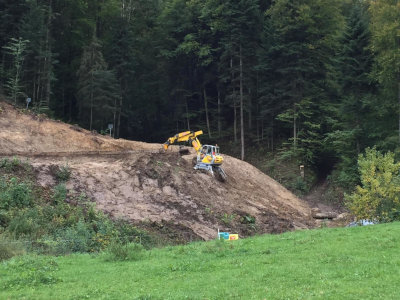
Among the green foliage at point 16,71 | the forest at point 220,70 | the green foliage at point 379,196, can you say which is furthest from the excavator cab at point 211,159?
the green foliage at point 16,71

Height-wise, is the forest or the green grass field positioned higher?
the forest

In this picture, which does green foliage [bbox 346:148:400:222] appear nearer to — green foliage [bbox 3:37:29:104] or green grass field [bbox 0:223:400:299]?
green grass field [bbox 0:223:400:299]

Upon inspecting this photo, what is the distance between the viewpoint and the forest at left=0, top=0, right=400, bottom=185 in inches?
1350

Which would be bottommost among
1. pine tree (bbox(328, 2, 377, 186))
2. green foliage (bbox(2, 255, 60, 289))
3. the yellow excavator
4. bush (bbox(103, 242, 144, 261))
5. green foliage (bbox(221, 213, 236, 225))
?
green foliage (bbox(2, 255, 60, 289))

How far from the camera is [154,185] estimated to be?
77.1 feet

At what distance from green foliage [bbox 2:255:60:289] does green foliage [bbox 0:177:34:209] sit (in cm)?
692

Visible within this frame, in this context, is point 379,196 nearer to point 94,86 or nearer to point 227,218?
point 227,218

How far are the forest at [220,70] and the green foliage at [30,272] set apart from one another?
26.1m

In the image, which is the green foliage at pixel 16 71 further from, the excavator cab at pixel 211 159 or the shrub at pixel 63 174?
the excavator cab at pixel 211 159

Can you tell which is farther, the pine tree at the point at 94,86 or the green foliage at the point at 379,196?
the pine tree at the point at 94,86

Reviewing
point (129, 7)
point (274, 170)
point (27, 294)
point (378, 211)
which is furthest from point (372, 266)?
point (129, 7)

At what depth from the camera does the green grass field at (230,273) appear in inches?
325

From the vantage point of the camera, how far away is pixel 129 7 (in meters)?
53.1

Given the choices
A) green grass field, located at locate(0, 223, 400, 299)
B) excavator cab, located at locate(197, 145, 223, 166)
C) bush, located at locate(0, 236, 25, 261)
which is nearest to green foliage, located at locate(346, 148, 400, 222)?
green grass field, located at locate(0, 223, 400, 299)
